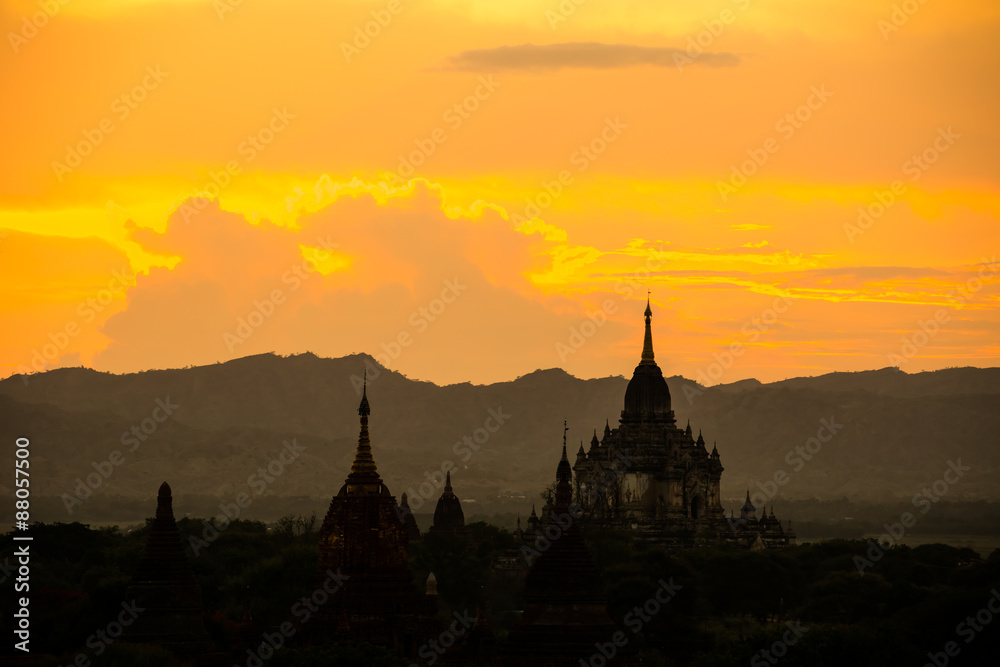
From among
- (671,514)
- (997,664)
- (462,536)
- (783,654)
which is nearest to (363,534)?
(783,654)

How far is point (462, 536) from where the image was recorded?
5138 inches

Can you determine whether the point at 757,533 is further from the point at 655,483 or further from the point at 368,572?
the point at 368,572

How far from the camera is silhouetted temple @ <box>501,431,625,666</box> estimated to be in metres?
57.4

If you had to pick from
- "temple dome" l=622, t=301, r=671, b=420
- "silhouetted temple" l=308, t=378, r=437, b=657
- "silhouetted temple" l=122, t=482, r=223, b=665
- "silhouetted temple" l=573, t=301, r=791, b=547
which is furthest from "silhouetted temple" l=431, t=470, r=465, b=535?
"silhouetted temple" l=122, t=482, r=223, b=665

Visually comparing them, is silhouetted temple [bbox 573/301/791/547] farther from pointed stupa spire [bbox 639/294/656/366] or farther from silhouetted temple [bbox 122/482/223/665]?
silhouetted temple [bbox 122/482/223/665]

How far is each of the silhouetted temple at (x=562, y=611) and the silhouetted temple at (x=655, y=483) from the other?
78222mm

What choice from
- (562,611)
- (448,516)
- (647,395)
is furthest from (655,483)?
(562,611)

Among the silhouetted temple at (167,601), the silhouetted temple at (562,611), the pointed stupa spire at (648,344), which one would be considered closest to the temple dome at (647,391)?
the pointed stupa spire at (648,344)

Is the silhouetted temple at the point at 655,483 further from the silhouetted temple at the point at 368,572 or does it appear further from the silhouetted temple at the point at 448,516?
the silhouetted temple at the point at 368,572

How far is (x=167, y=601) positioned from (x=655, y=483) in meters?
76.3

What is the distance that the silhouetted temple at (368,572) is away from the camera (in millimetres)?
67500

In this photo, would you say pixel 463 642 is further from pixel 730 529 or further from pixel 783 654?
pixel 730 529

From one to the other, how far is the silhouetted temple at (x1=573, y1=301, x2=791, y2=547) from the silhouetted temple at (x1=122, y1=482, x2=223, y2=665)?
235 ft

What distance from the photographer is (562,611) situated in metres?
57.8
